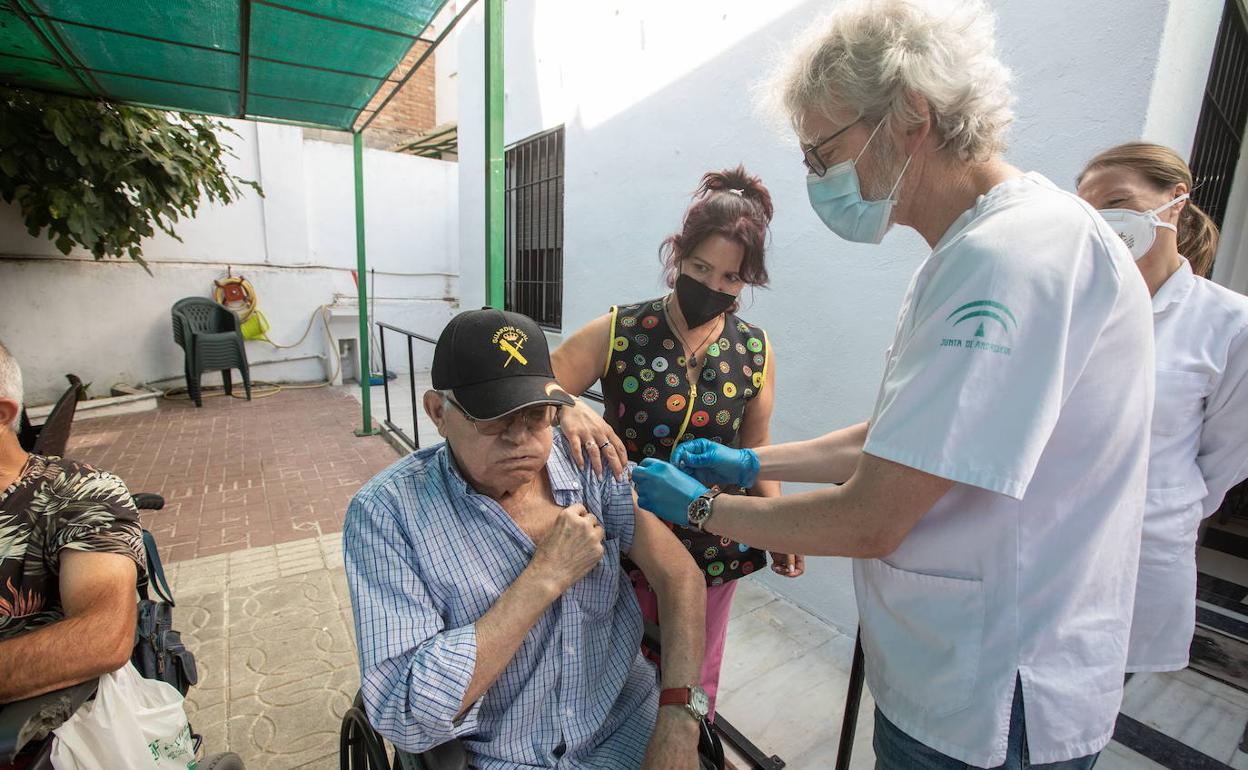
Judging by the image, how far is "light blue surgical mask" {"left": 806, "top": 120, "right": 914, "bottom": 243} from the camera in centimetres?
99

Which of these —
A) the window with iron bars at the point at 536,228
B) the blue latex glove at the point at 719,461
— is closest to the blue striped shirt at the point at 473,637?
the blue latex glove at the point at 719,461

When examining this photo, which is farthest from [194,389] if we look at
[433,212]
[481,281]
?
[433,212]

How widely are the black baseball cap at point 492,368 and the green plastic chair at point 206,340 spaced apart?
22.5 ft

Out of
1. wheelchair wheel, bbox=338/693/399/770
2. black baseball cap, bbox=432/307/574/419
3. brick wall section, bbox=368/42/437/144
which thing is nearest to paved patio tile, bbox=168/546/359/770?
wheelchair wheel, bbox=338/693/399/770

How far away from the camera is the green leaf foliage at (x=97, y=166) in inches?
177

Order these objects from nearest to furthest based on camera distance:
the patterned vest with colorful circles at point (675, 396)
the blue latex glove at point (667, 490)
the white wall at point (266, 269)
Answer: the blue latex glove at point (667, 490) → the patterned vest with colorful circles at point (675, 396) → the white wall at point (266, 269)

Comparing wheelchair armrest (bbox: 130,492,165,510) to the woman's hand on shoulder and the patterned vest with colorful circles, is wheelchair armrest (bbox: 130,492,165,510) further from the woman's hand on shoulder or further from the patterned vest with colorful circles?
the patterned vest with colorful circles

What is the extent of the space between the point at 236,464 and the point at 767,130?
4.79m

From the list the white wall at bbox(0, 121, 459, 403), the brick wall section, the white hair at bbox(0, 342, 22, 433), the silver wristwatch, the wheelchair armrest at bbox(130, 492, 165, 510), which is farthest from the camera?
the brick wall section

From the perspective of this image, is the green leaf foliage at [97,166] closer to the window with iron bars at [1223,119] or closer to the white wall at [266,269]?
the white wall at [266,269]

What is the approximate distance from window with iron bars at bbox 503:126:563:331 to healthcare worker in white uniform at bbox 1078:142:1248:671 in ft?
13.5

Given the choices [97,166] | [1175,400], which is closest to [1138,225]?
[1175,400]

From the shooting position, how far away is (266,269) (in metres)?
7.80

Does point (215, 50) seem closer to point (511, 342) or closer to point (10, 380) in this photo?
point (10, 380)
